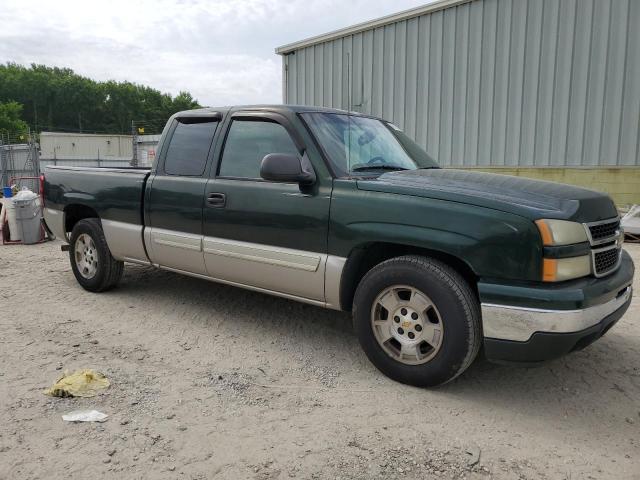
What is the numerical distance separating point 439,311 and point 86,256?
4149 millimetres

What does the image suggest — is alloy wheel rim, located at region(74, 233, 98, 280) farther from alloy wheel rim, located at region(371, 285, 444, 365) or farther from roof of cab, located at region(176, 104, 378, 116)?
alloy wheel rim, located at region(371, 285, 444, 365)

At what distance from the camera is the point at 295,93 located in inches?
585

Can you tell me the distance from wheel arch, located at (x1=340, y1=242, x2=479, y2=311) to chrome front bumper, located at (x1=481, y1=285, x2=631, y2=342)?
26 cm

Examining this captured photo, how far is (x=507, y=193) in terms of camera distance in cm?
329

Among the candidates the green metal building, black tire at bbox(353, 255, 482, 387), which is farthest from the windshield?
the green metal building

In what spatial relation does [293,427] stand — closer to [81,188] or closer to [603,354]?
[603,354]

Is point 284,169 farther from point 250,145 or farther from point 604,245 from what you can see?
point 604,245

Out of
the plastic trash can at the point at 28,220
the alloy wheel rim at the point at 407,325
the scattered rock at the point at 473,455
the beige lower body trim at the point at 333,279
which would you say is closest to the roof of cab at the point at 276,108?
the beige lower body trim at the point at 333,279

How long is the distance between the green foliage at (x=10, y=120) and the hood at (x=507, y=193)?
284 ft

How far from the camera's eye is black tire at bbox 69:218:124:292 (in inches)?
218

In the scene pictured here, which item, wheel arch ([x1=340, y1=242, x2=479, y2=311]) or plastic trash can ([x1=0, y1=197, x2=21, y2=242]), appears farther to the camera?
plastic trash can ([x1=0, y1=197, x2=21, y2=242])

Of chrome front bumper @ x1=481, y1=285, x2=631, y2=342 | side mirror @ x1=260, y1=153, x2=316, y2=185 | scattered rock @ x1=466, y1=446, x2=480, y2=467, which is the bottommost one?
scattered rock @ x1=466, y1=446, x2=480, y2=467

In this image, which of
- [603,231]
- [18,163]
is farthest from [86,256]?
[18,163]

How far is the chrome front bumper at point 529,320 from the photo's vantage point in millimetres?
2949
